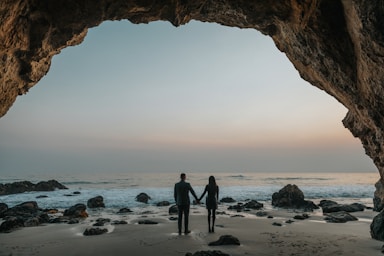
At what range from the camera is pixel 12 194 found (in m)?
38.9

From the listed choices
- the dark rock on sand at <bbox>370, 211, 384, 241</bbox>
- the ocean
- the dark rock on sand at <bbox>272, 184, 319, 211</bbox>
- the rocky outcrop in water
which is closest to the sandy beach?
the dark rock on sand at <bbox>370, 211, 384, 241</bbox>

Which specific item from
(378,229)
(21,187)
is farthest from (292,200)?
(21,187)

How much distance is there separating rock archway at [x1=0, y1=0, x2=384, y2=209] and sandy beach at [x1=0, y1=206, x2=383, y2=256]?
3161 mm

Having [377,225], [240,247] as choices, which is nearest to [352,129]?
[377,225]

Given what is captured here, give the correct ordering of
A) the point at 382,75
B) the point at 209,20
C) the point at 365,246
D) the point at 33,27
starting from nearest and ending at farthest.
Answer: the point at 382,75, the point at 33,27, the point at 365,246, the point at 209,20

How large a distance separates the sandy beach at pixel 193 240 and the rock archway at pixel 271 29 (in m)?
3.16

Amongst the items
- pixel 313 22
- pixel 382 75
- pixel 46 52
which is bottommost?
pixel 382 75

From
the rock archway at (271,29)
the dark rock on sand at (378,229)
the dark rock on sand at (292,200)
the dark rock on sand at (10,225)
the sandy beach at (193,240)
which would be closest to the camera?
the rock archway at (271,29)

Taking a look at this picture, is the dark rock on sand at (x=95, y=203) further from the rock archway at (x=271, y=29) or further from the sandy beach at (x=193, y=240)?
the rock archway at (x=271, y=29)

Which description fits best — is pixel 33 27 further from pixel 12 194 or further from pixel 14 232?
pixel 12 194

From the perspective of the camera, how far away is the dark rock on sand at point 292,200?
2157cm

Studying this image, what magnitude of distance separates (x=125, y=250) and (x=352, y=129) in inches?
367

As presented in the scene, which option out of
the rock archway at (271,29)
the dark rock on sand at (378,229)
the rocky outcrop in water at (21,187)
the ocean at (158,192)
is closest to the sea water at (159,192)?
the ocean at (158,192)

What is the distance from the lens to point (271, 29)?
413 inches
